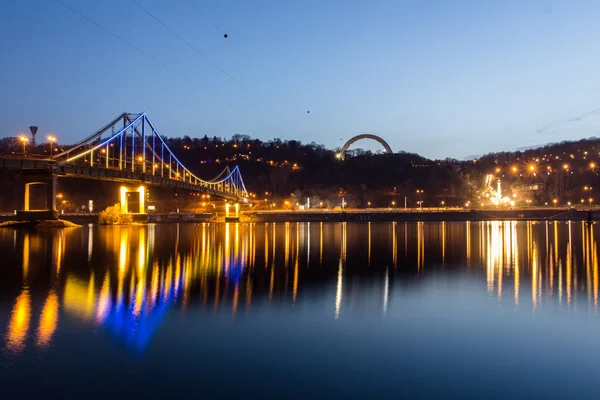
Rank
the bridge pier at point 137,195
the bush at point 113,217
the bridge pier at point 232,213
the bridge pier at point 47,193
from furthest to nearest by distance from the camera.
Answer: the bridge pier at point 232,213 < the bridge pier at point 137,195 < the bush at point 113,217 < the bridge pier at point 47,193

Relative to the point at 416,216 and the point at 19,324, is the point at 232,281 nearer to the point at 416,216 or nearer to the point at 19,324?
the point at 19,324

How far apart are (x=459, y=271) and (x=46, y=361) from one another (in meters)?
13.7

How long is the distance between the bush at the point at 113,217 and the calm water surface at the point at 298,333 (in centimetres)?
4374

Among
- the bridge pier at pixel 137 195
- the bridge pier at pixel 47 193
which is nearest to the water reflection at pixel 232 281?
the bridge pier at pixel 47 193

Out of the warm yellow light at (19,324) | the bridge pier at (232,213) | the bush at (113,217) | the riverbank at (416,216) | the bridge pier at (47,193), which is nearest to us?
the warm yellow light at (19,324)

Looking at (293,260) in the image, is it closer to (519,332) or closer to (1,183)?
(519,332)

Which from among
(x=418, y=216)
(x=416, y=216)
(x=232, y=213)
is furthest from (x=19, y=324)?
(x=418, y=216)

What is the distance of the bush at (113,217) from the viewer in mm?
59997

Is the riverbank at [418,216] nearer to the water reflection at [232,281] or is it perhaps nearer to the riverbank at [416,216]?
the riverbank at [416,216]

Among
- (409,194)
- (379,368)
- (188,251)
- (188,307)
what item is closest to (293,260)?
(188,251)

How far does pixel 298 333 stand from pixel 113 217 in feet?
181

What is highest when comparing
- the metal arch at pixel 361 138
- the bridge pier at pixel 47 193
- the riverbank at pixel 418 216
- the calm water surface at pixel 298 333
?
the metal arch at pixel 361 138

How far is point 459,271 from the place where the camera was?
58.5 ft

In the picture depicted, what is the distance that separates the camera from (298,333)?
29.6 ft
